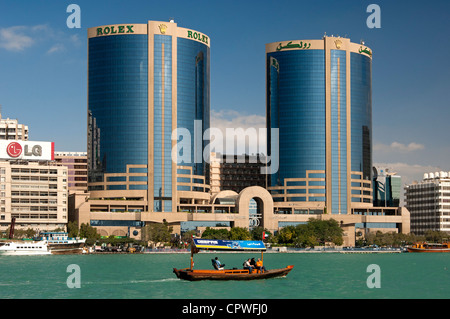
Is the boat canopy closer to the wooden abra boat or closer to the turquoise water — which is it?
the wooden abra boat

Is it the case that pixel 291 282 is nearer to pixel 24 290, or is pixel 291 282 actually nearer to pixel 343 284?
A: pixel 343 284

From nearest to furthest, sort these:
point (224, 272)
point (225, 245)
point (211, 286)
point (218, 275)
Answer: point (211, 286) → point (218, 275) → point (224, 272) → point (225, 245)

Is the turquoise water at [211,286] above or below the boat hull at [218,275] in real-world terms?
below

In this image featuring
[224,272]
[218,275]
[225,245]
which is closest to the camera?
[218,275]

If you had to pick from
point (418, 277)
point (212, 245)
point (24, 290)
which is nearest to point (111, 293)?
point (24, 290)

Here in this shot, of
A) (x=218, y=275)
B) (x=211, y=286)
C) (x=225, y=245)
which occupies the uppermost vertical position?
(x=225, y=245)

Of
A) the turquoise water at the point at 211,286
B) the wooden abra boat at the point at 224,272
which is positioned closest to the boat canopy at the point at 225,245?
the wooden abra boat at the point at 224,272

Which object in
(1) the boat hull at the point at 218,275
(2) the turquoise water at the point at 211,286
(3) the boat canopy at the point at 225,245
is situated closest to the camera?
(2) the turquoise water at the point at 211,286

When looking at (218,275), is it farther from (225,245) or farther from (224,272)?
(225,245)

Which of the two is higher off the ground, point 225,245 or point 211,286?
point 225,245

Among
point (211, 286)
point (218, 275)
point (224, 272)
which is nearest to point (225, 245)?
point (224, 272)

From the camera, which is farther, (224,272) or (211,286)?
(224,272)

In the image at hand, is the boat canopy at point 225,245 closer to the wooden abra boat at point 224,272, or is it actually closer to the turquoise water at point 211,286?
the wooden abra boat at point 224,272
